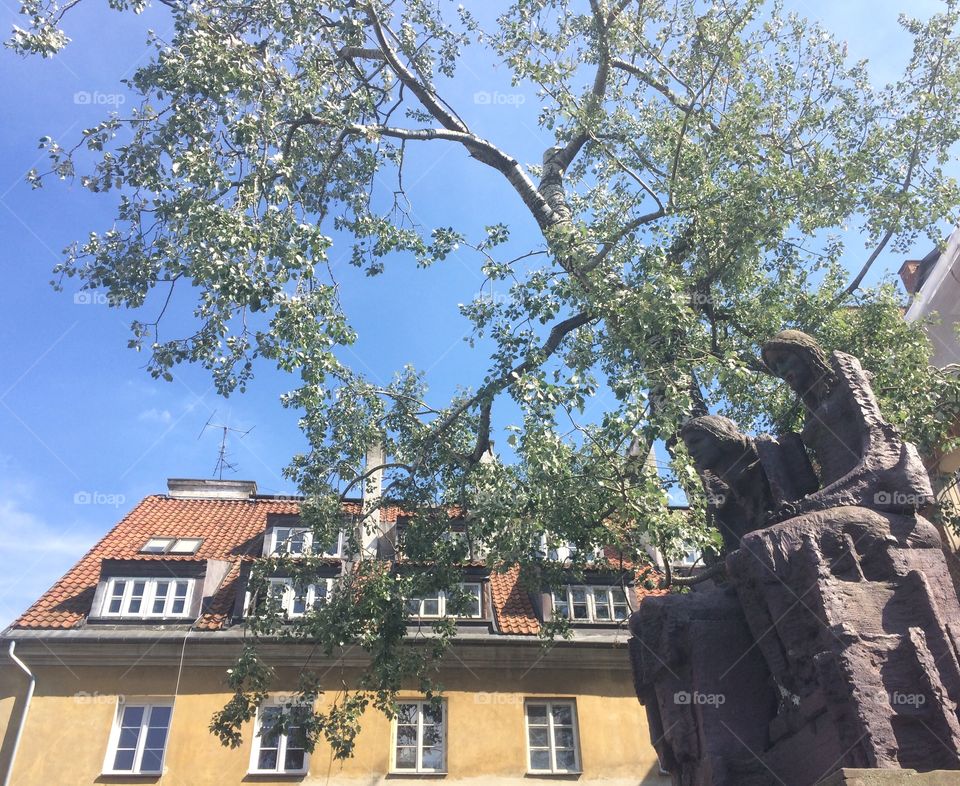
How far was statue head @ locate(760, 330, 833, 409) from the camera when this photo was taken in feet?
17.2

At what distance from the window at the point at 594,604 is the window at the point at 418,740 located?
3059 millimetres

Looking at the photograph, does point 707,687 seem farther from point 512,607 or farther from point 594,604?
point 512,607

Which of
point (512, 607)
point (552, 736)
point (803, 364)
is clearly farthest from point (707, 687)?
point (512, 607)

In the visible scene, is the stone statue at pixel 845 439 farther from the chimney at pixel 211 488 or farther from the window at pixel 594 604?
the chimney at pixel 211 488

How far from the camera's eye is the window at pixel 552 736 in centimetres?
1451

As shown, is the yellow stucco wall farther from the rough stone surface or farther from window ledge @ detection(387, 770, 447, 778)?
the rough stone surface

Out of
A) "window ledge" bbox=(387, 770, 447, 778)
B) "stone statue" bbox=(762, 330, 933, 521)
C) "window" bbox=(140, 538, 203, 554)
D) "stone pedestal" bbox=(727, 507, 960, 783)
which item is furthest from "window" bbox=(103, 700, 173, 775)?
"stone statue" bbox=(762, 330, 933, 521)

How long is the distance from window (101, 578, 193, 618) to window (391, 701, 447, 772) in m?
4.52

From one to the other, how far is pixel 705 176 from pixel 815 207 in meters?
1.60

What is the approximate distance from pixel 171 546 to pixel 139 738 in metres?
4.45

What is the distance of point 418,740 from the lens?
572 inches

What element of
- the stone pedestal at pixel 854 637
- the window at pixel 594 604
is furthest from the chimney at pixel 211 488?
the stone pedestal at pixel 854 637

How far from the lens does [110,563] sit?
15742mm

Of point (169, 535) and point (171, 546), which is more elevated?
point (169, 535)
